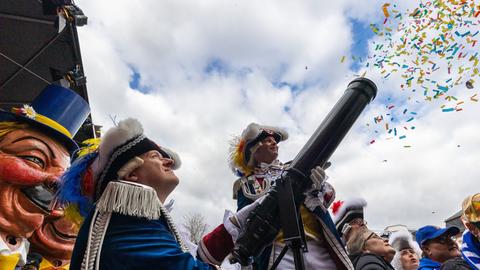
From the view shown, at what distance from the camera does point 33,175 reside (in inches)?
105

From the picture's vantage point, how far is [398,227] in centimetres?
579

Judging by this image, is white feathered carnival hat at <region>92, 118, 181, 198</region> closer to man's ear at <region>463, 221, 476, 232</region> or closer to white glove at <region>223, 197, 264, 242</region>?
white glove at <region>223, 197, 264, 242</region>

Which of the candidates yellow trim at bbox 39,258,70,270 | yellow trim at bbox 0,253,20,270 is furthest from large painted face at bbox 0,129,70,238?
yellow trim at bbox 39,258,70,270

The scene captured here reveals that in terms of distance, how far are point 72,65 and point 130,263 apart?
5045 millimetres

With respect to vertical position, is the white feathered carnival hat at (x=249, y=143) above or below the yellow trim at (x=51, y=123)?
above

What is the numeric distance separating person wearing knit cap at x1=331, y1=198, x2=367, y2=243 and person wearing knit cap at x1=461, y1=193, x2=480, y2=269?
3.17 feet

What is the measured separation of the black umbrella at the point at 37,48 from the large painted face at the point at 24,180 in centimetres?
269

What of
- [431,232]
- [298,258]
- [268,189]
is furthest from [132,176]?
[431,232]

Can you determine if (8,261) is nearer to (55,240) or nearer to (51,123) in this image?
(55,240)

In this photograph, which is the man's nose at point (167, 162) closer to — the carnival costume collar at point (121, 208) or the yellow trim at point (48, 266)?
the carnival costume collar at point (121, 208)

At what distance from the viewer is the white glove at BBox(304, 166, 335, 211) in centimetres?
205

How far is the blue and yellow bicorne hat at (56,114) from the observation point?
290 cm

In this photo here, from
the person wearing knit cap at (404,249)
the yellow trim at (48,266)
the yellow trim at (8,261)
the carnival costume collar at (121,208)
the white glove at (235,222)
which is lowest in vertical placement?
the yellow trim at (8,261)

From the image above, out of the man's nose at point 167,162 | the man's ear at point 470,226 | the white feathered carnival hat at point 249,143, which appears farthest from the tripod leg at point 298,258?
the man's ear at point 470,226
